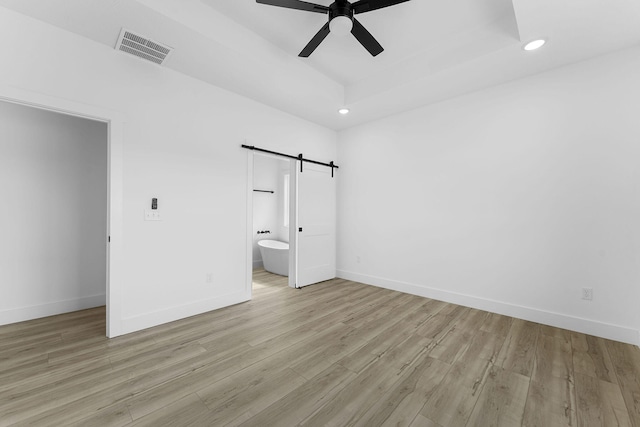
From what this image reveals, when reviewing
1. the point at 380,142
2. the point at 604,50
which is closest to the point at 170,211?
the point at 380,142

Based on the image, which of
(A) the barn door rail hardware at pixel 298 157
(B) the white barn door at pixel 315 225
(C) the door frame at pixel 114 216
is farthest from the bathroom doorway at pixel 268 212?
(C) the door frame at pixel 114 216

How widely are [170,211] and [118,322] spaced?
1183 millimetres

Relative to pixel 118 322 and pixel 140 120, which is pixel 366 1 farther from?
pixel 118 322

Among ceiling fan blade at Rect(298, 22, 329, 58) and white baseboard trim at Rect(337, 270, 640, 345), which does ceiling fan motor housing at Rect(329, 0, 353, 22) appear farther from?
white baseboard trim at Rect(337, 270, 640, 345)

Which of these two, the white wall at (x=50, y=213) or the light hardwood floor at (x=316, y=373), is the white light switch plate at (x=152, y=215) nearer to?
the light hardwood floor at (x=316, y=373)

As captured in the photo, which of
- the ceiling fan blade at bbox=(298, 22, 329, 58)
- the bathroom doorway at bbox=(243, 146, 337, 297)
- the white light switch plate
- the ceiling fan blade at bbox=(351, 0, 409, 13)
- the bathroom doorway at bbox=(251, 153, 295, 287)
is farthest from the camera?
the bathroom doorway at bbox=(251, 153, 295, 287)

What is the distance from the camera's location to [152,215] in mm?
2760

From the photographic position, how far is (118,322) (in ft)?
8.31

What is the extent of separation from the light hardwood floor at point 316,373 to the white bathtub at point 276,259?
199 centimetres

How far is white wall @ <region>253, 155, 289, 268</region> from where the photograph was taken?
6.10 metres

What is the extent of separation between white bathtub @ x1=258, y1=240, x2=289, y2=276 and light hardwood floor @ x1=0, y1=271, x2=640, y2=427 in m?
1.99

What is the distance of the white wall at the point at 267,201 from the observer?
610 cm

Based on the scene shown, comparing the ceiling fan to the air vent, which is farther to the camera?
the air vent

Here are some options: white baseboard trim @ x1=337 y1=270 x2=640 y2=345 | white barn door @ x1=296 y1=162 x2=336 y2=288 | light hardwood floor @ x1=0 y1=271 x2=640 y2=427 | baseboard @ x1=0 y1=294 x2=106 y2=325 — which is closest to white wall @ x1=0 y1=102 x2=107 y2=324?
baseboard @ x1=0 y1=294 x2=106 y2=325
